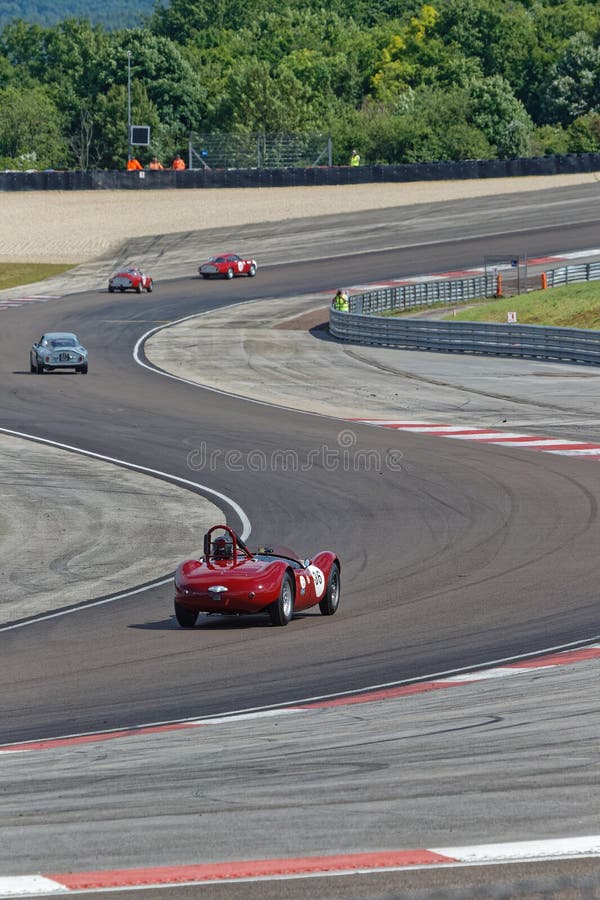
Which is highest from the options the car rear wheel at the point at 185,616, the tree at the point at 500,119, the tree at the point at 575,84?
the tree at the point at 575,84

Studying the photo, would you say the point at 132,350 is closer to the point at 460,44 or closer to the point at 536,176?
the point at 536,176

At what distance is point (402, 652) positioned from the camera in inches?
490

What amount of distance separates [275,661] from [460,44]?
148 m

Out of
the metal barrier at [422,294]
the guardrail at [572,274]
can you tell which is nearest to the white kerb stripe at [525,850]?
the metal barrier at [422,294]

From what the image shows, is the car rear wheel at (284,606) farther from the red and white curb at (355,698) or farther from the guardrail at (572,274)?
the guardrail at (572,274)

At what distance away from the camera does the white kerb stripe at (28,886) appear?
5863 millimetres

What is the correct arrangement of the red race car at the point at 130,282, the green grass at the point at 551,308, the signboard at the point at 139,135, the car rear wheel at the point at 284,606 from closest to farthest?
the car rear wheel at the point at 284,606 → the green grass at the point at 551,308 → the red race car at the point at 130,282 → the signboard at the point at 139,135

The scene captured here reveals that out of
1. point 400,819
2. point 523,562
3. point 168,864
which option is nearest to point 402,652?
point 523,562

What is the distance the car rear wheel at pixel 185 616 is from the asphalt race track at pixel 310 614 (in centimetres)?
25

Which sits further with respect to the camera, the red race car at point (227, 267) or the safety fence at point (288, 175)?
the safety fence at point (288, 175)

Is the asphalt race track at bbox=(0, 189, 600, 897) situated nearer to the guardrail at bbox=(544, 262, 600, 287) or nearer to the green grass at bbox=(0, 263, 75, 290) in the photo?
the guardrail at bbox=(544, 262, 600, 287)

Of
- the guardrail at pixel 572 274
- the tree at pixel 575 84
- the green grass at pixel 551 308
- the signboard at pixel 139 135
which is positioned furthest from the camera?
the tree at pixel 575 84

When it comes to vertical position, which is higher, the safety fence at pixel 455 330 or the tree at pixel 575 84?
the tree at pixel 575 84

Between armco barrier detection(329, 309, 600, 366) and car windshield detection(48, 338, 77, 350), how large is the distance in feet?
37.6
